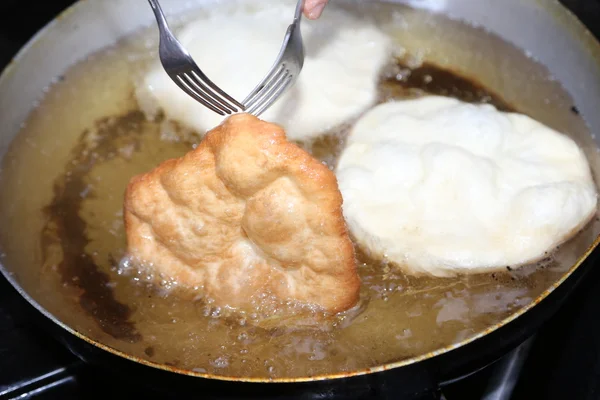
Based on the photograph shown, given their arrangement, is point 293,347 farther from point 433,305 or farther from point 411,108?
point 411,108

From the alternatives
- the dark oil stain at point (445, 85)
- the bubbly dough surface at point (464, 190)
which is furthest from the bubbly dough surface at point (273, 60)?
the bubbly dough surface at point (464, 190)

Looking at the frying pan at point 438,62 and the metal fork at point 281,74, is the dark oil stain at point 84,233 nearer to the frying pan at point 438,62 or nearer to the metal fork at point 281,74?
the frying pan at point 438,62

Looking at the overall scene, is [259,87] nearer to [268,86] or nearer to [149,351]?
[268,86]

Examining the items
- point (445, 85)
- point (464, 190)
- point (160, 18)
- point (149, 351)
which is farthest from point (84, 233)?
point (445, 85)

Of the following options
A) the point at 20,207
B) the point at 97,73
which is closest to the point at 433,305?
the point at 20,207

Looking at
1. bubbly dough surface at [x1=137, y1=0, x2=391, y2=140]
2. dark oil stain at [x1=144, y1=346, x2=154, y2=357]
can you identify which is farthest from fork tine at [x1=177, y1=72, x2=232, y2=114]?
dark oil stain at [x1=144, y1=346, x2=154, y2=357]
